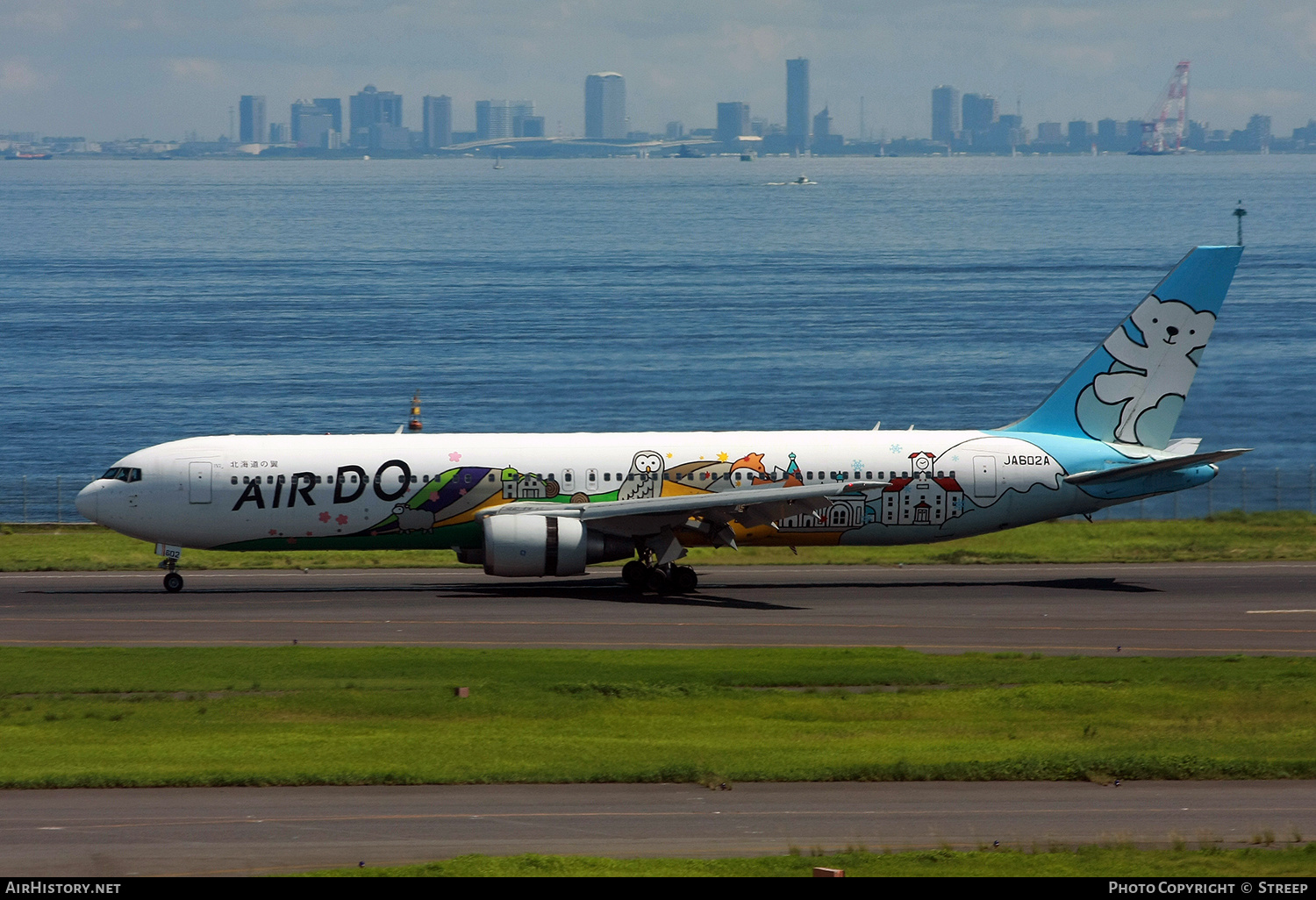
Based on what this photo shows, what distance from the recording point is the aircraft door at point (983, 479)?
49844mm

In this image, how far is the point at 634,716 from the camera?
31.3m

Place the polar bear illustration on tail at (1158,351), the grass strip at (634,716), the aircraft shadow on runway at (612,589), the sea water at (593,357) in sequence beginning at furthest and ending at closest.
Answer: the sea water at (593,357)
the polar bear illustration on tail at (1158,351)
the aircraft shadow on runway at (612,589)
the grass strip at (634,716)

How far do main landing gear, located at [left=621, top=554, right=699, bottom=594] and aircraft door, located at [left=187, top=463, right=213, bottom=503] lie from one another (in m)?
13.4

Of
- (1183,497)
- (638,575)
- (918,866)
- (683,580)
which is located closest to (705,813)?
(918,866)

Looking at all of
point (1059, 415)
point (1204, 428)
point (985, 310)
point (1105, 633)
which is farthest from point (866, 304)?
point (1105, 633)

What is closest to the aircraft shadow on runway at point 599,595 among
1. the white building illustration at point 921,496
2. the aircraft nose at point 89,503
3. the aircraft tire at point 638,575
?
the aircraft tire at point 638,575

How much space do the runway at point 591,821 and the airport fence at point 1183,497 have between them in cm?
5050

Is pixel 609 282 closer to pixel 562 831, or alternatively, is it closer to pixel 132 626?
pixel 132 626

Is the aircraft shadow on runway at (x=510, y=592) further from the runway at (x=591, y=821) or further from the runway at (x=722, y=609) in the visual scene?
the runway at (x=591, y=821)

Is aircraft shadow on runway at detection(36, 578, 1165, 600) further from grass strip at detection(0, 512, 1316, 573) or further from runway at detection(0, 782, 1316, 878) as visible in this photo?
runway at detection(0, 782, 1316, 878)

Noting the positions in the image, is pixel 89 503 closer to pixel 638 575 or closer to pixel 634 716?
pixel 638 575

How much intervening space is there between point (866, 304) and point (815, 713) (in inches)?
5735

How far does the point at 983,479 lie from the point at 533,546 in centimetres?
1516

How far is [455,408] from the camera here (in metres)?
112
